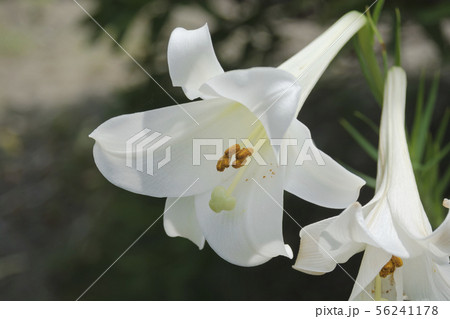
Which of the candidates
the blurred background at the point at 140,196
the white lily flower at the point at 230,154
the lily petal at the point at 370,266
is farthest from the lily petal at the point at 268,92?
the blurred background at the point at 140,196

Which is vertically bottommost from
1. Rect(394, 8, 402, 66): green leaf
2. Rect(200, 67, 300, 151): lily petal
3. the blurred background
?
the blurred background

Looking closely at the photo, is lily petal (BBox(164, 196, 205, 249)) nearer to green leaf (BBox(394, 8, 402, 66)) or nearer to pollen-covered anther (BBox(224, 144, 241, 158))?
pollen-covered anther (BBox(224, 144, 241, 158))

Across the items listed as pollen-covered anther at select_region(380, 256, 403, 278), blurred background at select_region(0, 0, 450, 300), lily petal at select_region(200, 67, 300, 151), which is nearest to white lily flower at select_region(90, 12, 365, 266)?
lily petal at select_region(200, 67, 300, 151)

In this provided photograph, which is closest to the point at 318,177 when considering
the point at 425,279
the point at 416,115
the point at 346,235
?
the point at 346,235

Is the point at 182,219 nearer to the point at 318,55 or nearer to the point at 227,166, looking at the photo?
the point at 227,166

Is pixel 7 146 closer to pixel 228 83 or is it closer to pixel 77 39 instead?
pixel 77 39

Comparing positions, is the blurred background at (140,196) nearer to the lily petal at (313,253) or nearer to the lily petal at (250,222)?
the lily petal at (250,222)
